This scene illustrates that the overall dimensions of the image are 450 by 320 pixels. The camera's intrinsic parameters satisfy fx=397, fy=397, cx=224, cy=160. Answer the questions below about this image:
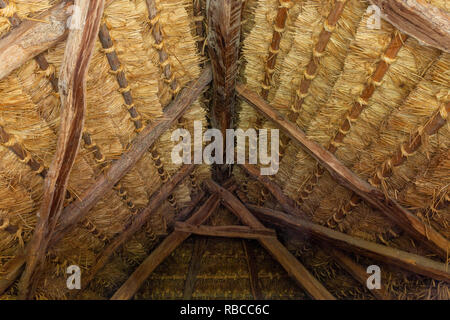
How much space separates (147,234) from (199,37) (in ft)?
6.69

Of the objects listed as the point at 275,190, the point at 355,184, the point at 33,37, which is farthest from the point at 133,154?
the point at 355,184

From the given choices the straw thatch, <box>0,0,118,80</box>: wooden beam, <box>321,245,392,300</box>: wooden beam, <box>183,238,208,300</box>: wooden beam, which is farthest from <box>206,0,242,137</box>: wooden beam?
<box>321,245,392,300</box>: wooden beam

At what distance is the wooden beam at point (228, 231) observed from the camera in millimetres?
4039

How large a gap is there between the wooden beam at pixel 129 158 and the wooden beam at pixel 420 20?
4.65 ft

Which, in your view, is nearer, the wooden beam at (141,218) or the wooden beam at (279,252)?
the wooden beam at (141,218)

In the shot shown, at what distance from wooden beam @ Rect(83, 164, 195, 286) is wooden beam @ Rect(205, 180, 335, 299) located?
1.88 ft

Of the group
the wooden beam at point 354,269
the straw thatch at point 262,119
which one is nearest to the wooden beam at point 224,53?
the straw thatch at point 262,119

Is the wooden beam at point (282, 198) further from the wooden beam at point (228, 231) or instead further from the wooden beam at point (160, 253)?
the wooden beam at point (160, 253)

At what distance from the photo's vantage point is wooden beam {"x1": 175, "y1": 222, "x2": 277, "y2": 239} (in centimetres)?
404

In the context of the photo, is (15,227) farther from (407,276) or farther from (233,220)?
(407,276)

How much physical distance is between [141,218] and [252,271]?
1.28m

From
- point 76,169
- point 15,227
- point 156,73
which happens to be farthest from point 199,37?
point 15,227

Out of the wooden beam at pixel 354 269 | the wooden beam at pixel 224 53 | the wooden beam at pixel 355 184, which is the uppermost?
the wooden beam at pixel 224 53

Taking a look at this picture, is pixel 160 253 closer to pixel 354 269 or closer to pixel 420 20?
pixel 354 269
